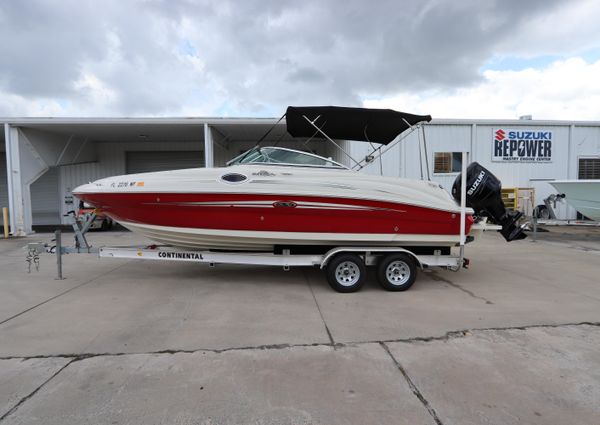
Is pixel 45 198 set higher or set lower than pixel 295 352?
higher

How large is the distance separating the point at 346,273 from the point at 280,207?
4.53 feet

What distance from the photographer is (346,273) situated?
16.9 ft

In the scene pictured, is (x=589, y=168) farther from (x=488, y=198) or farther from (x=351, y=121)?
(x=351, y=121)

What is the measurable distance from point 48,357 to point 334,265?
3.39 metres

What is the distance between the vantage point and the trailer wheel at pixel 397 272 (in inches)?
202

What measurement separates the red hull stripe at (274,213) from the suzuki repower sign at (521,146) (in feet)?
31.2

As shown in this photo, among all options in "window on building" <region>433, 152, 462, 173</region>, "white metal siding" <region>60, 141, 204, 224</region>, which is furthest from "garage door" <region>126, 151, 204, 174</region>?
"window on building" <region>433, 152, 462, 173</region>

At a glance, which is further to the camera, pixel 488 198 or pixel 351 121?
pixel 351 121

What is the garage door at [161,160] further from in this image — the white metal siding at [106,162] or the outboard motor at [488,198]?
the outboard motor at [488,198]

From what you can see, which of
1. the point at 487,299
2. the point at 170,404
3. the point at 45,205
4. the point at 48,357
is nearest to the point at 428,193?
the point at 487,299

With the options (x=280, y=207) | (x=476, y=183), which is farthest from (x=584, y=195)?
(x=280, y=207)

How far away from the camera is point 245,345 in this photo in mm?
3322

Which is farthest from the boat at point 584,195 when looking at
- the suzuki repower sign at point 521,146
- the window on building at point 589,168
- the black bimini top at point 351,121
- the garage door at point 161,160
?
the garage door at point 161,160

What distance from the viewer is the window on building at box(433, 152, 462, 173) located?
1258 cm
